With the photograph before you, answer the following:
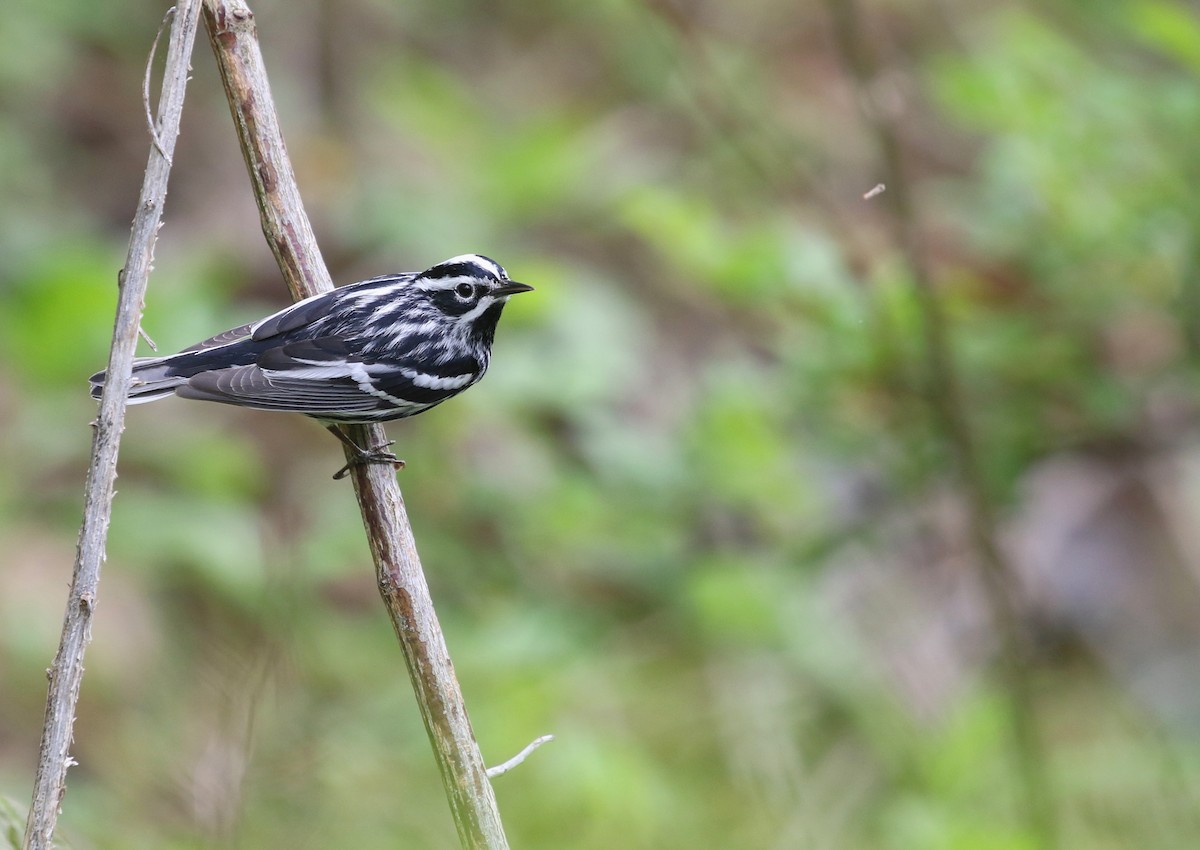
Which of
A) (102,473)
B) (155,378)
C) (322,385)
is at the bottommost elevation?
(102,473)

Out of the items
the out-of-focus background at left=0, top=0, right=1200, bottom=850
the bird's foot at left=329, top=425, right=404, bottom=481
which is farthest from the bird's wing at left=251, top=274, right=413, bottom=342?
the out-of-focus background at left=0, top=0, right=1200, bottom=850

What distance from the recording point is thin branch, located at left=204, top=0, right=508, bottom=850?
→ 1946 mm

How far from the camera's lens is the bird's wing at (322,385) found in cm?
264

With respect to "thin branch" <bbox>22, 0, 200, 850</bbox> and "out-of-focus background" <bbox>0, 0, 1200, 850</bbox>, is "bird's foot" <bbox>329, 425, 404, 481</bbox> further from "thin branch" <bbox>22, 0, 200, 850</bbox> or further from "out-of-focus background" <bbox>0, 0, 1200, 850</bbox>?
"thin branch" <bbox>22, 0, 200, 850</bbox>

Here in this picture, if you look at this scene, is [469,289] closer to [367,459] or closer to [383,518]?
[367,459]

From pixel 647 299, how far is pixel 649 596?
2.48 m

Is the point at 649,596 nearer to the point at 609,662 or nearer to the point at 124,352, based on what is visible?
the point at 609,662

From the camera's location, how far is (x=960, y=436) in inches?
119

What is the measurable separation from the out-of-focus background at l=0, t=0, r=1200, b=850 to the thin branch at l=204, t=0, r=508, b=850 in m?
0.32

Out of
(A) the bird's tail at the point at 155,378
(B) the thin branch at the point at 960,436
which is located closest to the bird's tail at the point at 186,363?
(A) the bird's tail at the point at 155,378

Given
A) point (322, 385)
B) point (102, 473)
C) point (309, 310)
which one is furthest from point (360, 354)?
point (102, 473)

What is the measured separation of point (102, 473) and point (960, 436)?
205cm

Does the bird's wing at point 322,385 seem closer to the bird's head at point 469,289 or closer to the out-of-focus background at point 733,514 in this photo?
the bird's head at point 469,289

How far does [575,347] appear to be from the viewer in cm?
453
